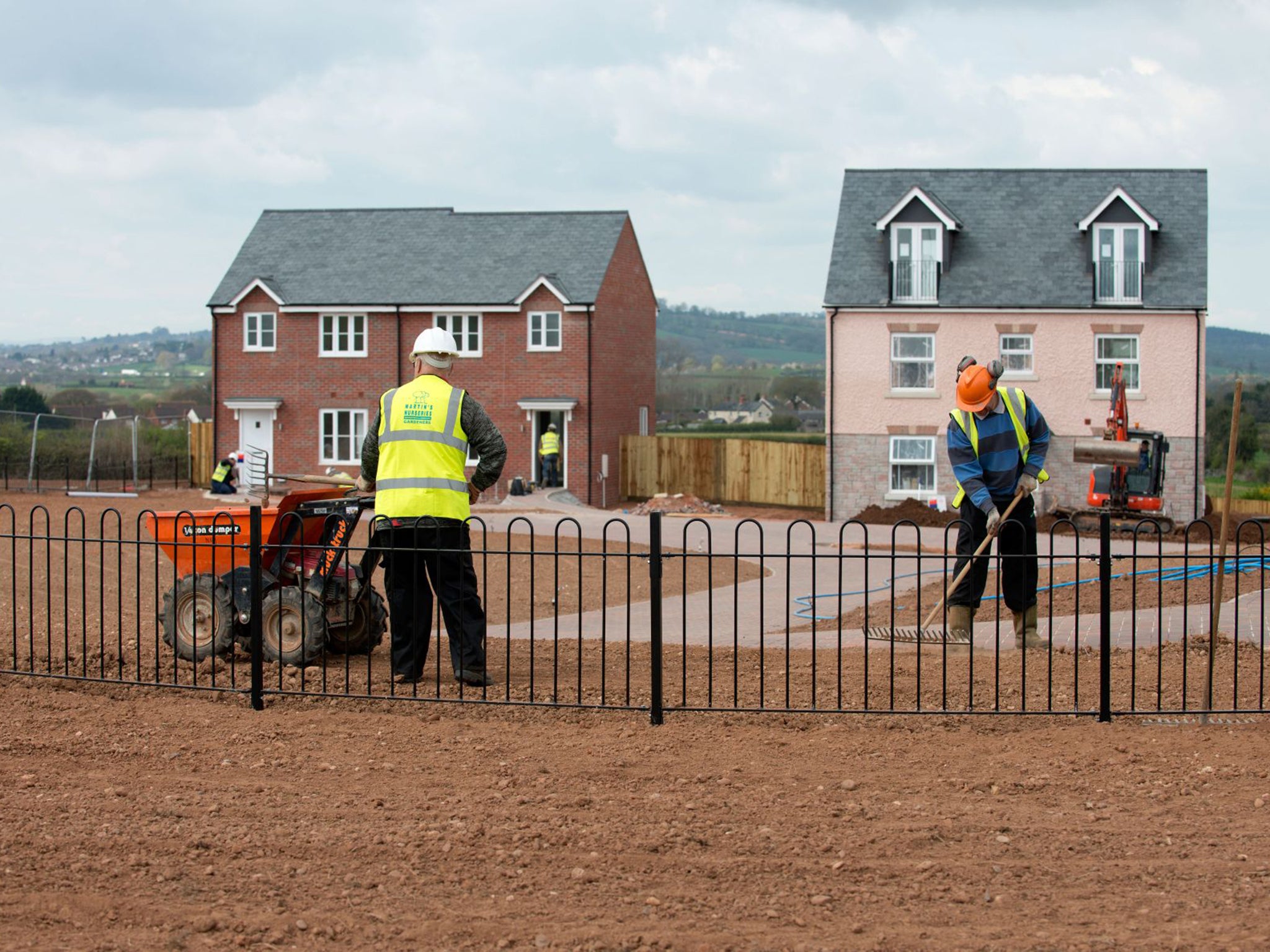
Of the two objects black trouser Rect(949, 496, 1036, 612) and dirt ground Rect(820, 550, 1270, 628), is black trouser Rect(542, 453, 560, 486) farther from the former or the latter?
black trouser Rect(949, 496, 1036, 612)

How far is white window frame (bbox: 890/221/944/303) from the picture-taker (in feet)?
105

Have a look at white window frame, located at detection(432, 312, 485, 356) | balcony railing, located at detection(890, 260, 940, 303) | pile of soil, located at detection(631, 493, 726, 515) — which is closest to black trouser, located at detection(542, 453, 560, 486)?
pile of soil, located at detection(631, 493, 726, 515)

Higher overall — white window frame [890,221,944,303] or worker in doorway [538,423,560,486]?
white window frame [890,221,944,303]

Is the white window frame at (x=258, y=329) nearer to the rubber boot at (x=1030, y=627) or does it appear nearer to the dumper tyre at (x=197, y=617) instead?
the dumper tyre at (x=197, y=617)

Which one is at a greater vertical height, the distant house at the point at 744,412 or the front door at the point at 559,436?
the distant house at the point at 744,412

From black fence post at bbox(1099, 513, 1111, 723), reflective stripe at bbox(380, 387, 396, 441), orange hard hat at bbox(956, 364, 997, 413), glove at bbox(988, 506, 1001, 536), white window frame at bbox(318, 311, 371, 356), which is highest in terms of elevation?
white window frame at bbox(318, 311, 371, 356)

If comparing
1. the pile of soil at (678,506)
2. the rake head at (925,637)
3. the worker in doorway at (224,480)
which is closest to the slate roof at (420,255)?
the pile of soil at (678,506)

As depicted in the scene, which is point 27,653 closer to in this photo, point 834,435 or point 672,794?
point 672,794

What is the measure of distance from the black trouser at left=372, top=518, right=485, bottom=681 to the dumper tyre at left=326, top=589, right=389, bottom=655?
0.73 m

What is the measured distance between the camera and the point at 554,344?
3659 centimetres

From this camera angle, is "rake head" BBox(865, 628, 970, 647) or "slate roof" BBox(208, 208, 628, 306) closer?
"rake head" BBox(865, 628, 970, 647)

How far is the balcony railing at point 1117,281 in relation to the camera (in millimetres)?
31750

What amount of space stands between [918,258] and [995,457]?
23609 mm

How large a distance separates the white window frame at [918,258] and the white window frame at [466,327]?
36.0 feet
